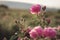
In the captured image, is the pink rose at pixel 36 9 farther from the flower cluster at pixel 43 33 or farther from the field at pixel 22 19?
the flower cluster at pixel 43 33

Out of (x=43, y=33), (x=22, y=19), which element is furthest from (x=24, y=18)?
(x=43, y=33)

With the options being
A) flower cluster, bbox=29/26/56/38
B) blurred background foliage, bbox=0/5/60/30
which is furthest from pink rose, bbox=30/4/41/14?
flower cluster, bbox=29/26/56/38

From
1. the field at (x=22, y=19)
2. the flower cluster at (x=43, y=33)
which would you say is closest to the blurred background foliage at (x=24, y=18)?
the field at (x=22, y=19)

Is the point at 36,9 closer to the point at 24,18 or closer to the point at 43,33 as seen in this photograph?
the point at 24,18

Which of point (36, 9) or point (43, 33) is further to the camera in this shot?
point (36, 9)

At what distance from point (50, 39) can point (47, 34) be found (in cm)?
3

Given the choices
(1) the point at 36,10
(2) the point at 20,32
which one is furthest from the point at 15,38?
(1) the point at 36,10

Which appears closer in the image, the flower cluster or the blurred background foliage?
the flower cluster

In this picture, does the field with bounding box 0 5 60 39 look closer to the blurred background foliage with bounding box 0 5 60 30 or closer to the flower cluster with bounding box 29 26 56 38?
the blurred background foliage with bounding box 0 5 60 30

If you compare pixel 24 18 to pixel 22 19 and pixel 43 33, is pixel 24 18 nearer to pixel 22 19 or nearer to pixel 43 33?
pixel 22 19

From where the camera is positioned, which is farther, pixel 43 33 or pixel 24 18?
pixel 24 18

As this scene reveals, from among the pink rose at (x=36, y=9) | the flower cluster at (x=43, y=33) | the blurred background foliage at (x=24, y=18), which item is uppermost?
the pink rose at (x=36, y=9)

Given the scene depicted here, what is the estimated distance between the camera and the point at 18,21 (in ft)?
3.73

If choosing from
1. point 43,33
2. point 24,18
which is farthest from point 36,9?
point 43,33
